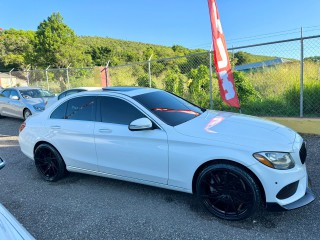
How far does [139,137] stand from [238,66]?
7.42 metres

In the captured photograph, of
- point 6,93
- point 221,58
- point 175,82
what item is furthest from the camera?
point 6,93

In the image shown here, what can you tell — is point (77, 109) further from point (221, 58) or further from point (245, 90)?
point (245, 90)

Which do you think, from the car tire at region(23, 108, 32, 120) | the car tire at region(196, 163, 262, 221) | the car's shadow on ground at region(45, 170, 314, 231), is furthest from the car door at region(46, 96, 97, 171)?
the car tire at region(23, 108, 32, 120)

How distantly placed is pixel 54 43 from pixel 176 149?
27.1 meters

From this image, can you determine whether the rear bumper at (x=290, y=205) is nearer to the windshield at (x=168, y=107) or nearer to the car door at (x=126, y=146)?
the car door at (x=126, y=146)

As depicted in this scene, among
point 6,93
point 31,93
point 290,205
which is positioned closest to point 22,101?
point 31,93

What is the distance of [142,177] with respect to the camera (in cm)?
364

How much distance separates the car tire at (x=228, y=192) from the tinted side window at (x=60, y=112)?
2.51 metres

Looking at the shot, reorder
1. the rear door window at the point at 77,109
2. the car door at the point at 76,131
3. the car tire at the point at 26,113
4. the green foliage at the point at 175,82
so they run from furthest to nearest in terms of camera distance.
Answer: the green foliage at the point at 175,82 → the car tire at the point at 26,113 → the rear door window at the point at 77,109 → the car door at the point at 76,131

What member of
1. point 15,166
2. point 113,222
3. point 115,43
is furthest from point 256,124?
point 115,43

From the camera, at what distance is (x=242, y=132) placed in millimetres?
3240

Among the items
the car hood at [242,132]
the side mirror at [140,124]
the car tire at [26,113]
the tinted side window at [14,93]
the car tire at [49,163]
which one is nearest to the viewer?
the car hood at [242,132]

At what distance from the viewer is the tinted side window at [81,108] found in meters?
4.16

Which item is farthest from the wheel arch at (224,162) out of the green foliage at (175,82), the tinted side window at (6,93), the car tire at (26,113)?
the tinted side window at (6,93)
